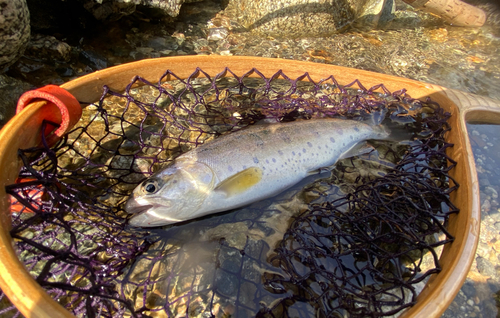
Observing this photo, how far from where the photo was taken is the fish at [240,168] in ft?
8.57

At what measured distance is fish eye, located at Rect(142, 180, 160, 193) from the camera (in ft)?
8.50

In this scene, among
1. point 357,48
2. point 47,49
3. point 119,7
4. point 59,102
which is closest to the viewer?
point 59,102

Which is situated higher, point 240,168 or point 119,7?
point 119,7

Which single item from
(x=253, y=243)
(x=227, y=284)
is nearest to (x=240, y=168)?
(x=253, y=243)

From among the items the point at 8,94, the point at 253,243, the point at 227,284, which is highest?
the point at 8,94

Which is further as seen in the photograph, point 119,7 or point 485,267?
point 119,7

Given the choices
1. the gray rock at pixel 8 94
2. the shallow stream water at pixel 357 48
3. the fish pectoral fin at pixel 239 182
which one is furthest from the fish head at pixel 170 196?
the shallow stream water at pixel 357 48

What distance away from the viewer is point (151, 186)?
2.60 m

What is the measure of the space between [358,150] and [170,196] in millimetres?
2221

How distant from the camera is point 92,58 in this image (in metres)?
4.68

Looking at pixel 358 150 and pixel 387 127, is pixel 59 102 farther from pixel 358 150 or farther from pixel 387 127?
pixel 387 127

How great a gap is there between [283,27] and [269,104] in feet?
8.69

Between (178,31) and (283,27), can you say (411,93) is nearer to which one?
(283,27)

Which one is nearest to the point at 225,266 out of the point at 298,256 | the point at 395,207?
the point at 298,256
